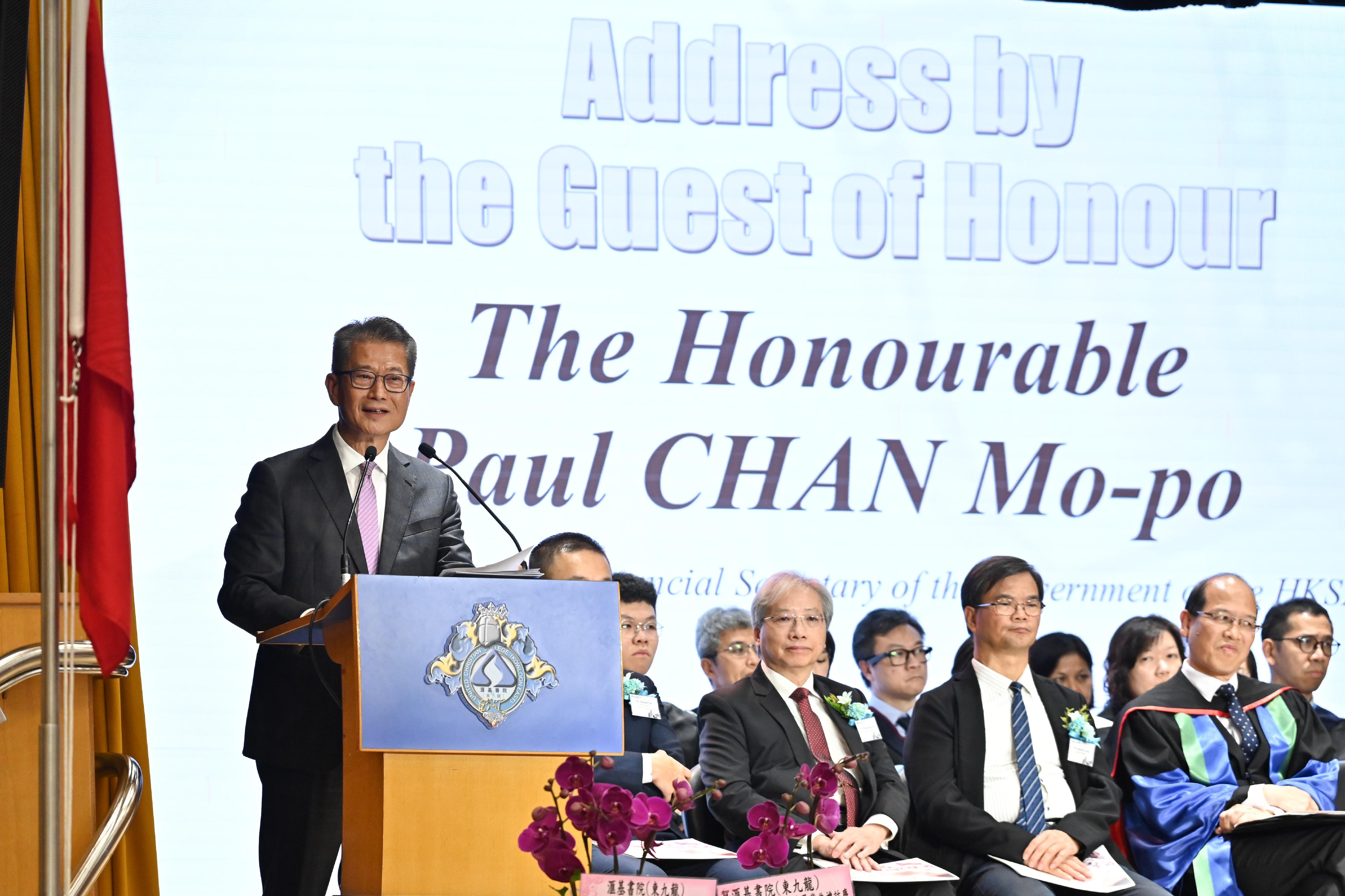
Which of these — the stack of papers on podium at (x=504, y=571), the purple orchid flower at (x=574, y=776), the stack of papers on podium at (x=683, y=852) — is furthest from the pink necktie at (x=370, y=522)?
the purple orchid flower at (x=574, y=776)

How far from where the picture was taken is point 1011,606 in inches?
153

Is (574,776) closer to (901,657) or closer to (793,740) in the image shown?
(793,740)

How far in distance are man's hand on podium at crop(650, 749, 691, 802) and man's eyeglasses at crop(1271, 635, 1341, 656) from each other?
2060 millimetres

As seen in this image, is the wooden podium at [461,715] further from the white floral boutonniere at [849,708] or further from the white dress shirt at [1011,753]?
the white dress shirt at [1011,753]

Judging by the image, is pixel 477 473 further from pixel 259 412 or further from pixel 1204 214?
pixel 1204 214

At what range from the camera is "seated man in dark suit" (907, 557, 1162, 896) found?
3645 mm

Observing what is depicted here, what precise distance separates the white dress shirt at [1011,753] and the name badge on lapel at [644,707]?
0.81 m

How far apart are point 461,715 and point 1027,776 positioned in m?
1.75

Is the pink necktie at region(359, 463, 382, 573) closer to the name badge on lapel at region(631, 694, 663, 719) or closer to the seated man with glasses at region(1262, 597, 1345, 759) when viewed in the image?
the name badge on lapel at region(631, 694, 663, 719)

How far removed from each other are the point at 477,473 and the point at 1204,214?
253 cm

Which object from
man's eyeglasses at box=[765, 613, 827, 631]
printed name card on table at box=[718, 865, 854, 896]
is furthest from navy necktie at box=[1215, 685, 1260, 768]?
printed name card on table at box=[718, 865, 854, 896]

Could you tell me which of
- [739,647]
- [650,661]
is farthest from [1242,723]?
[650,661]

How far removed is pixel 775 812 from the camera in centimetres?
237

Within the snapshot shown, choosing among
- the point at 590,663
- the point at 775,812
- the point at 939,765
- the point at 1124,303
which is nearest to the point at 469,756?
the point at 590,663
